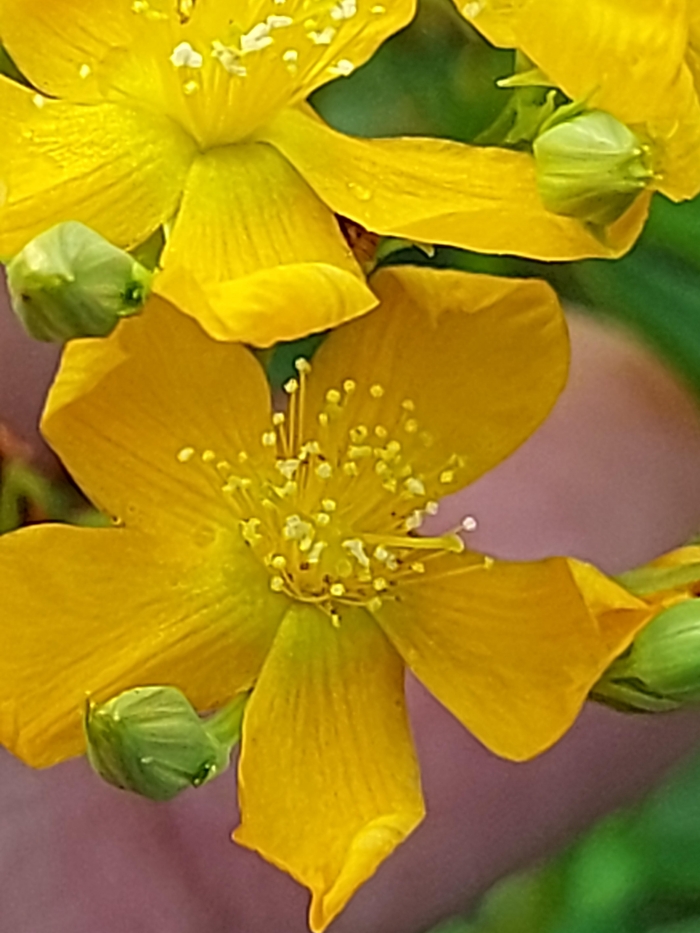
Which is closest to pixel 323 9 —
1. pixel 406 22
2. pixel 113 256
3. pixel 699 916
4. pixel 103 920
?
pixel 406 22

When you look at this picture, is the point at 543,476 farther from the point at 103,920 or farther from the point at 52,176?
the point at 52,176

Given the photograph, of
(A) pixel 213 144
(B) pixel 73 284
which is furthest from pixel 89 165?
(B) pixel 73 284

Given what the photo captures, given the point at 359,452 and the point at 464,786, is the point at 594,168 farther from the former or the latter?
the point at 464,786

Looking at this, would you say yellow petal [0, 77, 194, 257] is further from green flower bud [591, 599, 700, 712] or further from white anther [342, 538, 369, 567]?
green flower bud [591, 599, 700, 712]

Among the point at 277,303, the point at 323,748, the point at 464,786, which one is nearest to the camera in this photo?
the point at 277,303

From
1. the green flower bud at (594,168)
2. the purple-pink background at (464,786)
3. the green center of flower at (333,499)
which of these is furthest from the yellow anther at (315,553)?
the purple-pink background at (464,786)

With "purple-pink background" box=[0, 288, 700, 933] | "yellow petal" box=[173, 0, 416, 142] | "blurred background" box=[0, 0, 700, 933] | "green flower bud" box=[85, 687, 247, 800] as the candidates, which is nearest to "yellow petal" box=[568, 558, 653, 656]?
"green flower bud" box=[85, 687, 247, 800]

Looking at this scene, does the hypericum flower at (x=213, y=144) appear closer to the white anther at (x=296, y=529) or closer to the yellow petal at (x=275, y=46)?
the yellow petal at (x=275, y=46)
